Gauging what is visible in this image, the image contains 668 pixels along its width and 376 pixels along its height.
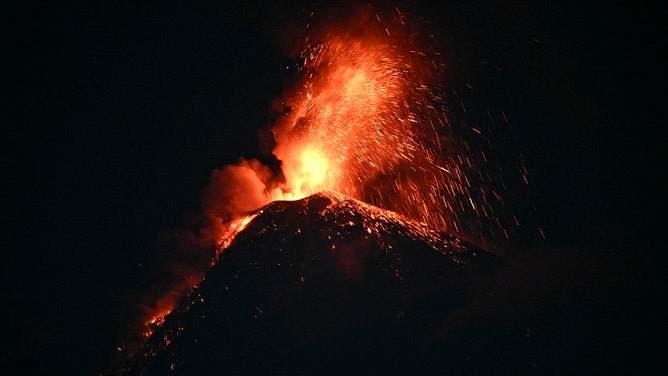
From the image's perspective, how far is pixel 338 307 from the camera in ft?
19.4

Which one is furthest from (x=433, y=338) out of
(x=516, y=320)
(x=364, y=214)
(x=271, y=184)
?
(x=271, y=184)

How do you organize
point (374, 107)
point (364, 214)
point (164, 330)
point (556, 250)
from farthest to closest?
point (374, 107), point (556, 250), point (364, 214), point (164, 330)

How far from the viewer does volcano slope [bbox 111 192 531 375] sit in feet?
17.4

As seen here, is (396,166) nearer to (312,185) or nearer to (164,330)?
(312,185)

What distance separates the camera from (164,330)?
698 cm

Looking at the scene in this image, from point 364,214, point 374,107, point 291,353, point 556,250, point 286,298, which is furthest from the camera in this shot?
point 374,107

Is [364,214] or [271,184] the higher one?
[271,184]

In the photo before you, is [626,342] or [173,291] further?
[173,291]

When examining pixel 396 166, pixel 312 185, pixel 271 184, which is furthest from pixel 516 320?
pixel 271 184

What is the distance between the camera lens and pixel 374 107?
10445mm

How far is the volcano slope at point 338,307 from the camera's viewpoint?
5.31 metres

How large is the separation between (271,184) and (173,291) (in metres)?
4.11

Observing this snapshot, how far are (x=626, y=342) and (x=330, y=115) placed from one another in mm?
8469

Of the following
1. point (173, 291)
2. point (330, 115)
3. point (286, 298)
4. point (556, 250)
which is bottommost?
point (556, 250)
